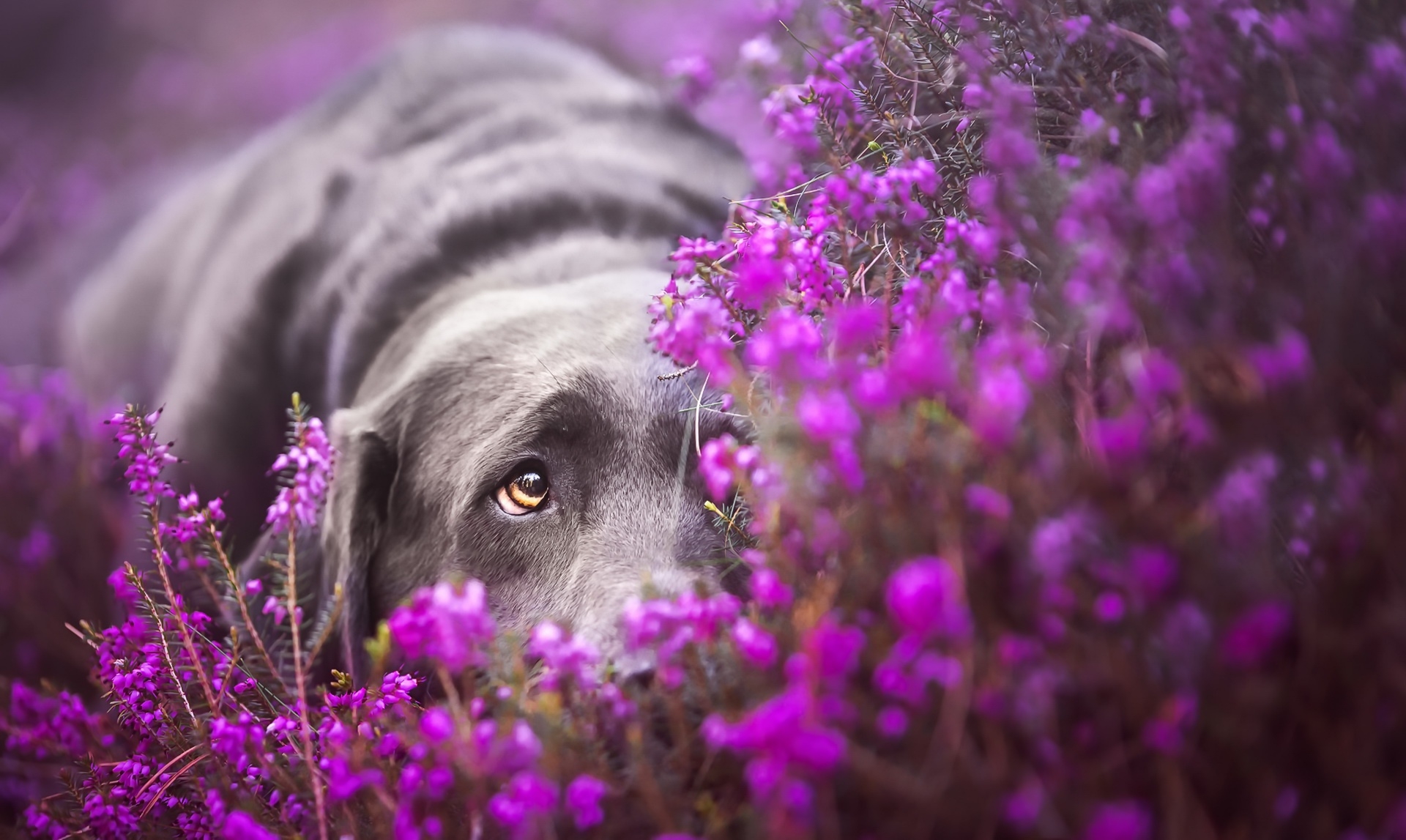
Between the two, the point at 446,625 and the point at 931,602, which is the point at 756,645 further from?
the point at 446,625

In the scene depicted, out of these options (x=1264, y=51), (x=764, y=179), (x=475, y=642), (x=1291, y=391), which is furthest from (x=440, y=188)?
(x=1291, y=391)

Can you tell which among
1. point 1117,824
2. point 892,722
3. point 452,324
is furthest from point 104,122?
point 1117,824

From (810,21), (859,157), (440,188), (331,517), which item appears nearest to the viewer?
(859,157)

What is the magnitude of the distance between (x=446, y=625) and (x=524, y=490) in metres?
0.87

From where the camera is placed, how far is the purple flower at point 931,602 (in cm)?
100

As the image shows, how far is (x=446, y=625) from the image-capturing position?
3.97 ft

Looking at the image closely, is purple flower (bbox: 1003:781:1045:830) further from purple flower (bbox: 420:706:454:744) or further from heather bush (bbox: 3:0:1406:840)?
purple flower (bbox: 420:706:454:744)

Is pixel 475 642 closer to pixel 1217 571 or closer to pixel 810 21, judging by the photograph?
pixel 1217 571

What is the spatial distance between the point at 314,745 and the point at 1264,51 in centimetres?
178

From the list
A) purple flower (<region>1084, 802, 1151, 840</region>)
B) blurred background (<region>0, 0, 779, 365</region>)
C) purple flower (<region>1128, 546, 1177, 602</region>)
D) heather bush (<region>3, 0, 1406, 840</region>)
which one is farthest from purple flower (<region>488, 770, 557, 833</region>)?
blurred background (<region>0, 0, 779, 365</region>)

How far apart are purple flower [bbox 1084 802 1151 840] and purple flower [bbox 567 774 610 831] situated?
0.56m

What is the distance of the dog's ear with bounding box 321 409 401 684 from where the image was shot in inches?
87.0

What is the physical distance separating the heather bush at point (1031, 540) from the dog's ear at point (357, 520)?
51 cm

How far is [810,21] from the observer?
2.63 metres
